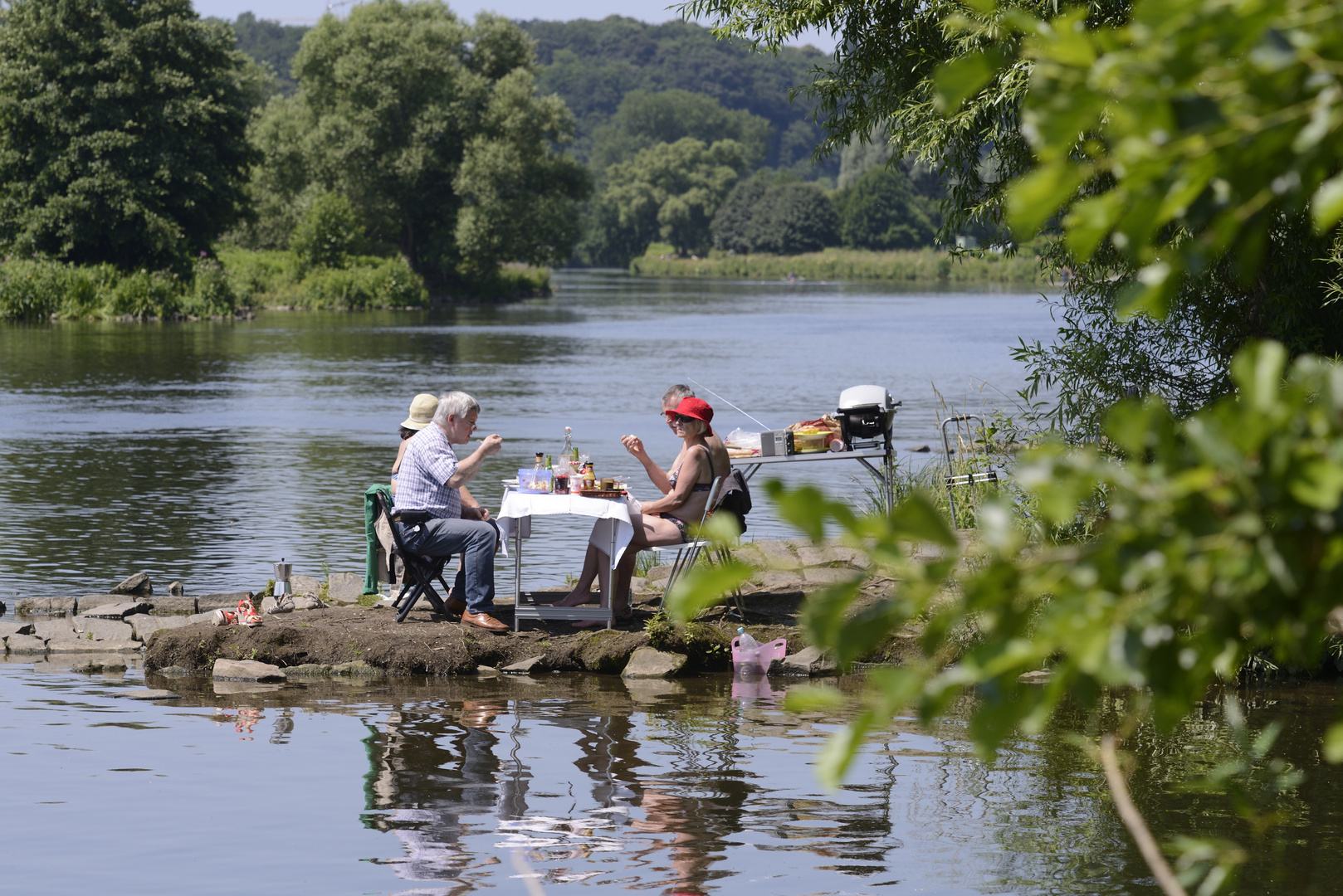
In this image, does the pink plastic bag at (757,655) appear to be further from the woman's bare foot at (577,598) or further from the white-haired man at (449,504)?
the white-haired man at (449,504)

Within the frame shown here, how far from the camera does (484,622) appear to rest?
923 centimetres

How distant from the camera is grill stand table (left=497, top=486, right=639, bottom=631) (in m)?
9.04

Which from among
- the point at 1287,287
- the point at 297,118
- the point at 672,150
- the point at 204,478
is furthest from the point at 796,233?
the point at 1287,287

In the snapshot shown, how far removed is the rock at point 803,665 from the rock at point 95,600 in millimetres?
4338

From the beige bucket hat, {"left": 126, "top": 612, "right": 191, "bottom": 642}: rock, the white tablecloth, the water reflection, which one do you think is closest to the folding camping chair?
the white tablecloth

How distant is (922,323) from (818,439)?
1664 inches

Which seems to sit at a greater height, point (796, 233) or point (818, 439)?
point (796, 233)

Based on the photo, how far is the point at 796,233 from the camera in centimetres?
12600

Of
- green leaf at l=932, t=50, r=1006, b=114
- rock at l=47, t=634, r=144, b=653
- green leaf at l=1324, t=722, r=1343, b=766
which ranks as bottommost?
rock at l=47, t=634, r=144, b=653

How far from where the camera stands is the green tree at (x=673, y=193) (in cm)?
13675

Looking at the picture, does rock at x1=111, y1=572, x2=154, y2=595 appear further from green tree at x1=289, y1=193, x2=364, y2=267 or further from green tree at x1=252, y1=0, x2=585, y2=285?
green tree at x1=252, y1=0, x2=585, y2=285

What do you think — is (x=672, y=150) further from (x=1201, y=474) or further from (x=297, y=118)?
(x=1201, y=474)

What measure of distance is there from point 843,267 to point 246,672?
10564cm

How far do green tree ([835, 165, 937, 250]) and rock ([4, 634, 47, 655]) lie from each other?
122 meters
